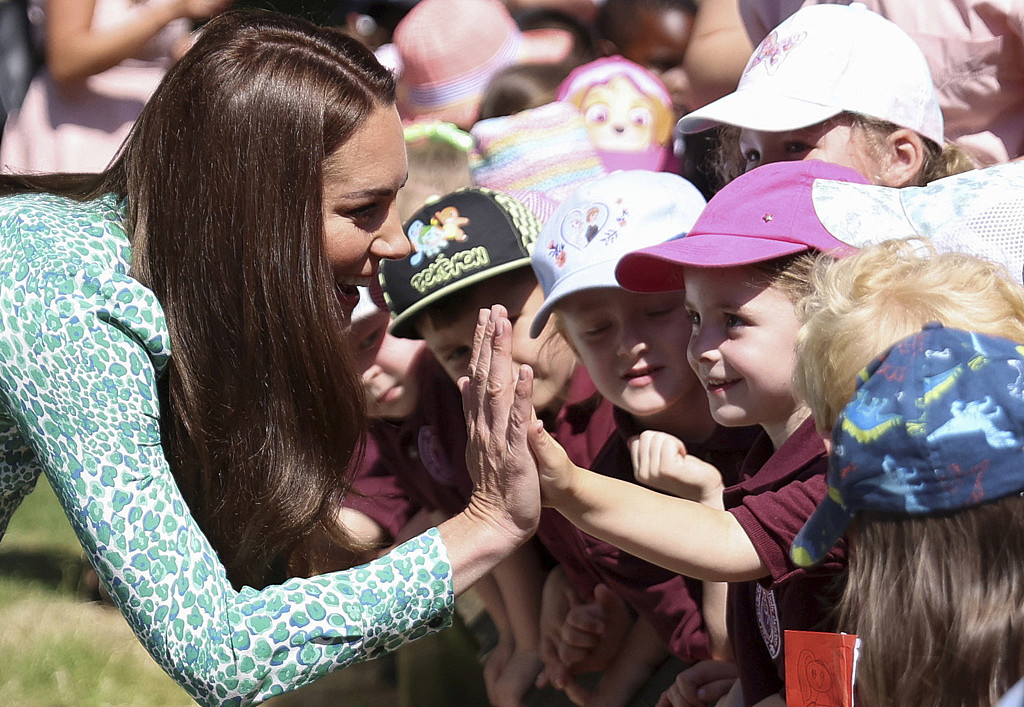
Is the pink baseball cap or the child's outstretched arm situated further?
the pink baseball cap

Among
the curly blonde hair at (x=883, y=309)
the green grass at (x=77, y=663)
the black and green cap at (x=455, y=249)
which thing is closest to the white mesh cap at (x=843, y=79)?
the black and green cap at (x=455, y=249)

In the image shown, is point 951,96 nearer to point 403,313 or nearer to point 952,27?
point 952,27

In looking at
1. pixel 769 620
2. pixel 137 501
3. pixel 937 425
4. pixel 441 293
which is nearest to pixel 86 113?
pixel 441 293

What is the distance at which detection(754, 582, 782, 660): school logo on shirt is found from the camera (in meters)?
2.05

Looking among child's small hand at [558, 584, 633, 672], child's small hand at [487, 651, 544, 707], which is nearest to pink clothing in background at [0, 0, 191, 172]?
child's small hand at [487, 651, 544, 707]

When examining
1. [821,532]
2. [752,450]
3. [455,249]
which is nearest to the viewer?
[821,532]

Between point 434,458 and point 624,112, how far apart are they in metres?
1.18

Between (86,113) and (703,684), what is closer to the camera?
(703,684)

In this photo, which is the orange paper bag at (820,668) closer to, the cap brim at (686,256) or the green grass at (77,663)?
the cap brim at (686,256)

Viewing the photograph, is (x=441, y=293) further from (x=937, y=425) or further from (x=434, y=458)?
(x=937, y=425)

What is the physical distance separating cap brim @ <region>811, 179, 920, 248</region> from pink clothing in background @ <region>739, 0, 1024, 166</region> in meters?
0.64

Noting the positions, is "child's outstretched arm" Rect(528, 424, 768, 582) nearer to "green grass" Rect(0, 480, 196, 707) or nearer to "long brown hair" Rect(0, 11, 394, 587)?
"long brown hair" Rect(0, 11, 394, 587)

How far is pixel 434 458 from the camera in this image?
3189 mm

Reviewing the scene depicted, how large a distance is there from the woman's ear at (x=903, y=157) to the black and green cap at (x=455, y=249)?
0.88 meters
